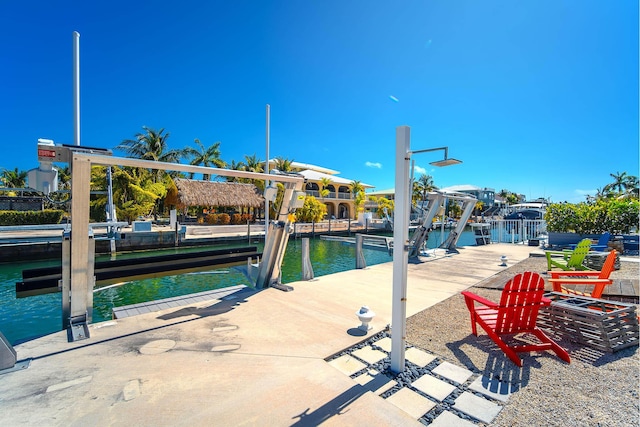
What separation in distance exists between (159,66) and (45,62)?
176 inches

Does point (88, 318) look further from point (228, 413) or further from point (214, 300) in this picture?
point (228, 413)

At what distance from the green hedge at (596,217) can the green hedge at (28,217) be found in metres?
31.7

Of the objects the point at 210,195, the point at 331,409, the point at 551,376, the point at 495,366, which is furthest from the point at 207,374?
the point at 210,195

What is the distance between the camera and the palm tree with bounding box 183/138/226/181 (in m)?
33.4

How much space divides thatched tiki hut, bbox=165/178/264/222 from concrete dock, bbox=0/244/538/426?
23.1 meters

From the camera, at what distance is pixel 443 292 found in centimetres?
582

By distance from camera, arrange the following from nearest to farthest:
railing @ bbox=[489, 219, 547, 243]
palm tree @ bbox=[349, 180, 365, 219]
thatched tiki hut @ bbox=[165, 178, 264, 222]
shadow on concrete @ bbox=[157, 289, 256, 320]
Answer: shadow on concrete @ bbox=[157, 289, 256, 320]
railing @ bbox=[489, 219, 547, 243]
thatched tiki hut @ bbox=[165, 178, 264, 222]
palm tree @ bbox=[349, 180, 365, 219]

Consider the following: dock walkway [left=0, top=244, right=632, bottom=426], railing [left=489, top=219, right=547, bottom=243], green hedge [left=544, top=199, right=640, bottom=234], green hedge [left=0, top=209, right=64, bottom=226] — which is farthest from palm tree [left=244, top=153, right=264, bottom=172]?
dock walkway [left=0, top=244, right=632, bottom=426]

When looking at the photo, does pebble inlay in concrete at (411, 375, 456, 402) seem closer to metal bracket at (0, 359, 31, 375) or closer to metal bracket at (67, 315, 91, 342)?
metal bracket at (0, 359, 31, 375)

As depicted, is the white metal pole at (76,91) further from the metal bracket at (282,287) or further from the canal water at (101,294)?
the metal bracket at (282,287)

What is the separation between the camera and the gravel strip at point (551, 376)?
2154 millimetres

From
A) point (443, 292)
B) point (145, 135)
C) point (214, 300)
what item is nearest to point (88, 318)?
point (214, 300)

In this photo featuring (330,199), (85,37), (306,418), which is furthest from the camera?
(330,199)

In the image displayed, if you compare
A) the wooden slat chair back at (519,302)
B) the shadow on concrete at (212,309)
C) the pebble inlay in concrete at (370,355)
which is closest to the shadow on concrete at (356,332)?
the pebble inlay in concrete at (370,355)
